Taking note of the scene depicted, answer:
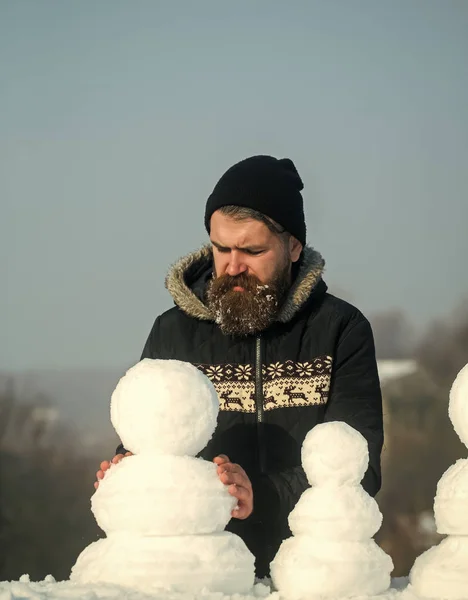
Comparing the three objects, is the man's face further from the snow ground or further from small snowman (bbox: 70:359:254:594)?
the snow ground

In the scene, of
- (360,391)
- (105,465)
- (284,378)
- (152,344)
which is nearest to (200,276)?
(152,344)

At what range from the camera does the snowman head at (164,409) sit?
2.31 m

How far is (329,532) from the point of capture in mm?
2371

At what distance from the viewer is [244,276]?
11.6ft

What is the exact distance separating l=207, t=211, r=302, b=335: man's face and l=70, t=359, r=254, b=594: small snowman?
1.08m

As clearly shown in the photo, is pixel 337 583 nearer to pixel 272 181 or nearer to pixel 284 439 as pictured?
pixel 284 439

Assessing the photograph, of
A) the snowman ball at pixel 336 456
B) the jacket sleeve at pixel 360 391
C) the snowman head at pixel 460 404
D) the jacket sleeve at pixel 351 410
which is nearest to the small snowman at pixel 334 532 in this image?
the snowman ball at pixel 336 456

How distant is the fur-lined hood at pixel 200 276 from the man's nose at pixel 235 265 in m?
0.19

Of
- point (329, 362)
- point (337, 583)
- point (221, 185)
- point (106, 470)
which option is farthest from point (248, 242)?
point (337, 583)

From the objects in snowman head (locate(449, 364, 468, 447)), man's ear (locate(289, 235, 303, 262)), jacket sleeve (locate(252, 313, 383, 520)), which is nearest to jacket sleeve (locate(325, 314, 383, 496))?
jacket sleeve (locate(252, 313, 383, 520))

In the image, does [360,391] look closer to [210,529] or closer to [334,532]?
[334,532]

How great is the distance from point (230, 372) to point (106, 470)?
1.06m

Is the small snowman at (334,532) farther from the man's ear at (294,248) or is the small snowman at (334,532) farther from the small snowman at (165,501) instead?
the man's ear at (294,248)

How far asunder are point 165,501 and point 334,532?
41cm
